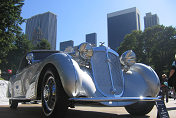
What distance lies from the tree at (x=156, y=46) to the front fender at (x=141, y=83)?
31.8m

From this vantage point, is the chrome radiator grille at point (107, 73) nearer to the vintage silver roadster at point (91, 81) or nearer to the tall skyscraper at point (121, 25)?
the vintage silver roadster at point (91, 81)

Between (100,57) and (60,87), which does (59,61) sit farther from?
(100,57)

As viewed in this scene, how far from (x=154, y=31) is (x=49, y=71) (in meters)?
36.3

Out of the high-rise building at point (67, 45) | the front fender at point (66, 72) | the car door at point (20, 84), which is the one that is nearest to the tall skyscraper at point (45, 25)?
the high-rise building at point (67, 45)

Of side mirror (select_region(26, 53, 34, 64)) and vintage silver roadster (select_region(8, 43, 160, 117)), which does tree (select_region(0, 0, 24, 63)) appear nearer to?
side mirror (select_region(26, 53, 34, 64))

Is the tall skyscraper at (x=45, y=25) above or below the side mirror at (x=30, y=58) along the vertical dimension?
above

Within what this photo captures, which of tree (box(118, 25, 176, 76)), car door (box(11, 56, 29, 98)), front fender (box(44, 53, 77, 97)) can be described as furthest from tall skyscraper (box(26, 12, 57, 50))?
front fender (box(44, 53, 77, 97))

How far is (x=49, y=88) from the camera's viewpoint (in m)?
3.18

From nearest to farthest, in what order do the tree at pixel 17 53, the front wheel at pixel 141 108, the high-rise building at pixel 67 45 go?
the front wheel at pixel 141 108 < the high-rise building at pixel 67 45 < the tree at pixel 17 53

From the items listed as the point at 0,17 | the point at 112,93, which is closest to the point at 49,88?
the point at 112,93

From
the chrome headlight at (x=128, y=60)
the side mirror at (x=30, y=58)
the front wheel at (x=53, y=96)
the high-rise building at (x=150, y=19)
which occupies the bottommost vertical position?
the front wheel at (x=53, y=96)

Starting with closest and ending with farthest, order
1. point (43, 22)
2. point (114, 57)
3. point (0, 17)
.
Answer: point (114, 57) → point (0, 17) → point (43, 22)

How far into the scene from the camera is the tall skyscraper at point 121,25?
8300 centimetres

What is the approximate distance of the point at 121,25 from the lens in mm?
87250
